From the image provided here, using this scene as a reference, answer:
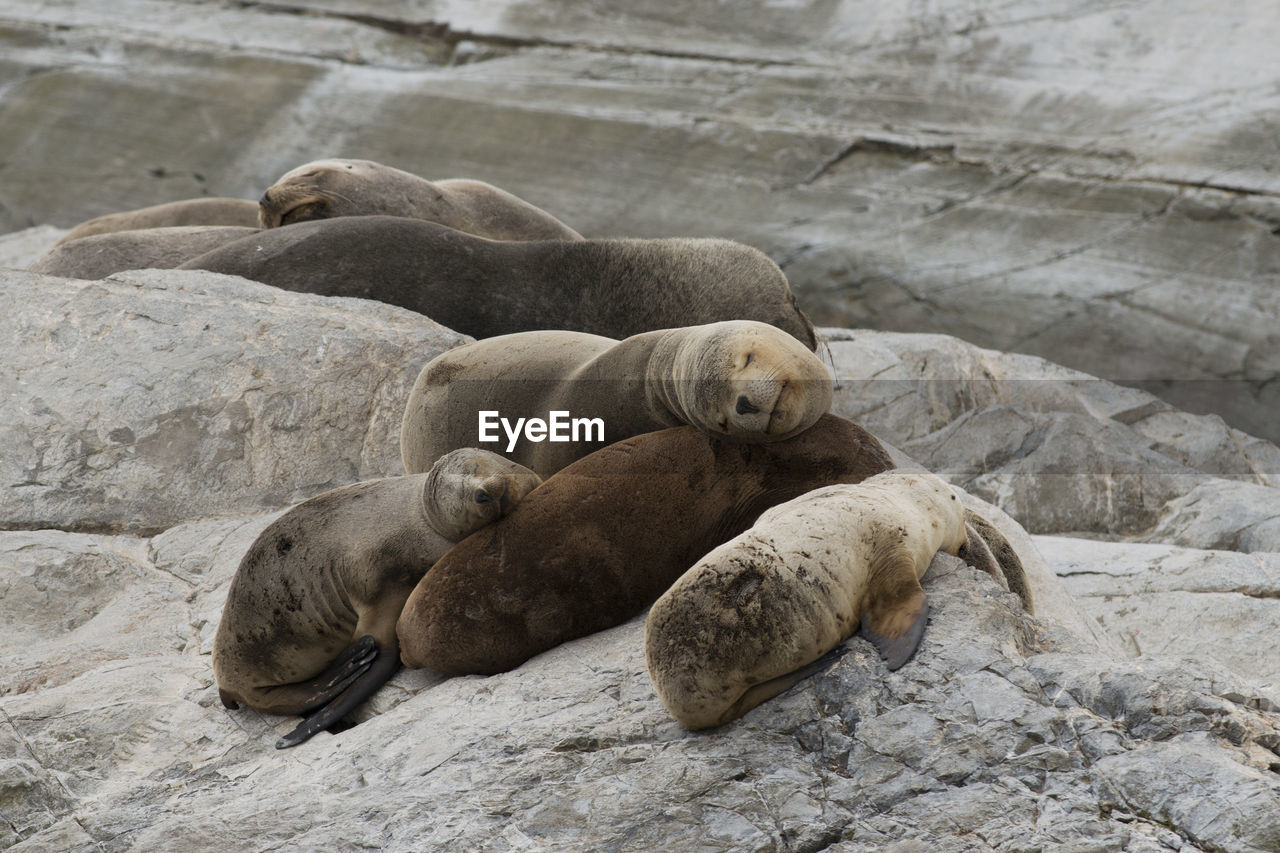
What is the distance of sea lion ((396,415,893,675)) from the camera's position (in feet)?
12.1

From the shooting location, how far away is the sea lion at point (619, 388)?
3732mm

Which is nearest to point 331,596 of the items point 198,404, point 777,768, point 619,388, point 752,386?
point 619,388

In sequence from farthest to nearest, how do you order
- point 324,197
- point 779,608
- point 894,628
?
point 324,197 → point 894,628 → point 779,608

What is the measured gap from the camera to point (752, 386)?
145 inches

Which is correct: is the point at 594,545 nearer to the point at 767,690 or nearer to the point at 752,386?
the point at 752,386

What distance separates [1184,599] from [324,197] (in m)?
4.82

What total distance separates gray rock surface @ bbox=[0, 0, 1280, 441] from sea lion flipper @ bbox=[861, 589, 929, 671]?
864 centimetres

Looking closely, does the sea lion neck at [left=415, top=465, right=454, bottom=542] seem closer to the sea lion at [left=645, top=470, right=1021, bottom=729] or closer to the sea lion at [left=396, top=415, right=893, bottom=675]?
the sea lion at [left=396, top=415, right=893, bottom=675]

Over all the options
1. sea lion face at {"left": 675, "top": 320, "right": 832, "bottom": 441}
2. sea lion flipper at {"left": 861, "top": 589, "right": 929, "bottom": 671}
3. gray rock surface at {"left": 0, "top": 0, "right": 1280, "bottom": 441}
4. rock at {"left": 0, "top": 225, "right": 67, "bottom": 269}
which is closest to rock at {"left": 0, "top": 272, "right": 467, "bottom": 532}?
sea lion face at {"left": 675, "top": 320, "right": 832, "bottom": 441}

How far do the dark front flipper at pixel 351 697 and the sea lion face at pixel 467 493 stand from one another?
0.40 m

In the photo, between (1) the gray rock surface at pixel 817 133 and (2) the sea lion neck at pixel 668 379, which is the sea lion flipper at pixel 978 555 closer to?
(2) the sea lion neck at pixel 668 379

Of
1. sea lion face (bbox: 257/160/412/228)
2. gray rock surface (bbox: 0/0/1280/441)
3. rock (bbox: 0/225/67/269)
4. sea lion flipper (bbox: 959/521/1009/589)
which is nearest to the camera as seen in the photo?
sea lion flipper (bbox: 959/521/1009/589)

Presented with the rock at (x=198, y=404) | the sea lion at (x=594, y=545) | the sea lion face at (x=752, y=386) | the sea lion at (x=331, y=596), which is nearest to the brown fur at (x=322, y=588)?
the sea lion at (x=331, y=596)

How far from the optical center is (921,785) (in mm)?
2689
